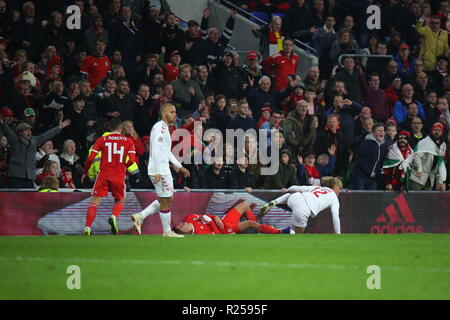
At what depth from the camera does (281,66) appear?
817 inches

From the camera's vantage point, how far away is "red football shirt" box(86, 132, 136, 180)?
14.7 metres

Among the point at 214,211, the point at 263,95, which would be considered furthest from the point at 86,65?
the point at 214,211

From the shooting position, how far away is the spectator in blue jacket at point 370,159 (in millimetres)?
18344

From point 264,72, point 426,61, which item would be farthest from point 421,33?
point 264,72

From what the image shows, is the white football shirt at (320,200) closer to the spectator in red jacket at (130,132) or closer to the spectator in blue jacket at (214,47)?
the spectator in red jacket at (130,132)

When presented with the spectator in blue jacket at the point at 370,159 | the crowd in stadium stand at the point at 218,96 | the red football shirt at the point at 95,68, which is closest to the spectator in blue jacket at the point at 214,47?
the crowd in stadium stand at the point at 218,96

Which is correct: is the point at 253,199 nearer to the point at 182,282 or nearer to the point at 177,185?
the point at 177,185

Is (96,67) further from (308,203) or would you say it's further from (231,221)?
(308,203)

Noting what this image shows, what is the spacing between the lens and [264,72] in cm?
2091

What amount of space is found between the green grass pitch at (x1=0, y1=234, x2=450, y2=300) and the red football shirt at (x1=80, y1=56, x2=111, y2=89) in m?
6.49

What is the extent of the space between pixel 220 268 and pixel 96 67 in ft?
35.3

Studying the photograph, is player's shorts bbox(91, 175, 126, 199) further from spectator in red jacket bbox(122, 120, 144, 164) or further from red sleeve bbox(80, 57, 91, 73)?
red sleeve bbox(80, 57, 91, 73)

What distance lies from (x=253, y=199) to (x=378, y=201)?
2.50 meters

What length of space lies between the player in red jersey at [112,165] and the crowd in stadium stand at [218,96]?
5.13 feet
